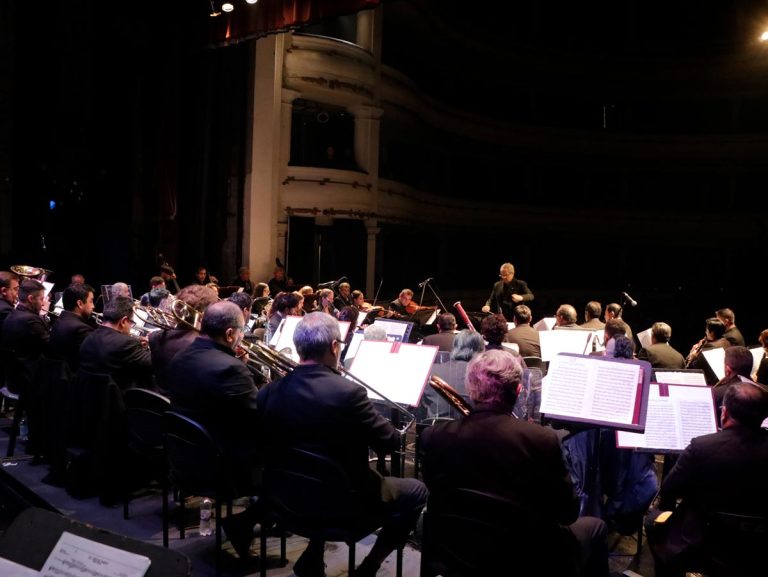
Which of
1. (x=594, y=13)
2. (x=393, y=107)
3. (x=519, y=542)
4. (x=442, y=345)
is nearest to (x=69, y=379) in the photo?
(x=442, y=345)

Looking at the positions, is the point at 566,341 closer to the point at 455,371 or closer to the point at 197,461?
the point at 455,371

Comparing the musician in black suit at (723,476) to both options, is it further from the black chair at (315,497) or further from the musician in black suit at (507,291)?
the musician in black suit at (507,291)

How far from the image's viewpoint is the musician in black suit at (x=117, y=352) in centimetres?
488

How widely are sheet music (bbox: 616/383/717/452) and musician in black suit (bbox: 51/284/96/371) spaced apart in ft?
13.2

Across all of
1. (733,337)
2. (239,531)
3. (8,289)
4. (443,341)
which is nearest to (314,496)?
(239,531)

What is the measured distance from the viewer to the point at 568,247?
78.4 feet

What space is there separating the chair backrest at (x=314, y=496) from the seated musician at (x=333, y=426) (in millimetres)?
76

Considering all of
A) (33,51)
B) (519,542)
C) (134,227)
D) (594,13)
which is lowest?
(519,542)

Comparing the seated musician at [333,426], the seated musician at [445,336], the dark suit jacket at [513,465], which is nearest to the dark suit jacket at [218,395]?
the seated musician at [333,426]

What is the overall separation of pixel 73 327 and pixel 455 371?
2992 millimetres

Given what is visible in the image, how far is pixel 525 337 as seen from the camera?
24.0 ft

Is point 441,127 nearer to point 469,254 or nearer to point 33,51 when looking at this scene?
point 469,254

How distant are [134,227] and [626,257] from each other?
16.8 metres

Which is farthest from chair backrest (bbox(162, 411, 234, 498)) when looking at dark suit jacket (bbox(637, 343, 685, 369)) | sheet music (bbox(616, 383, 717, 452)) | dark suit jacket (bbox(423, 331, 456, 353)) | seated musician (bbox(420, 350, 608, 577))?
dark suit jacket (bbox(637, 343, 685, 369))
